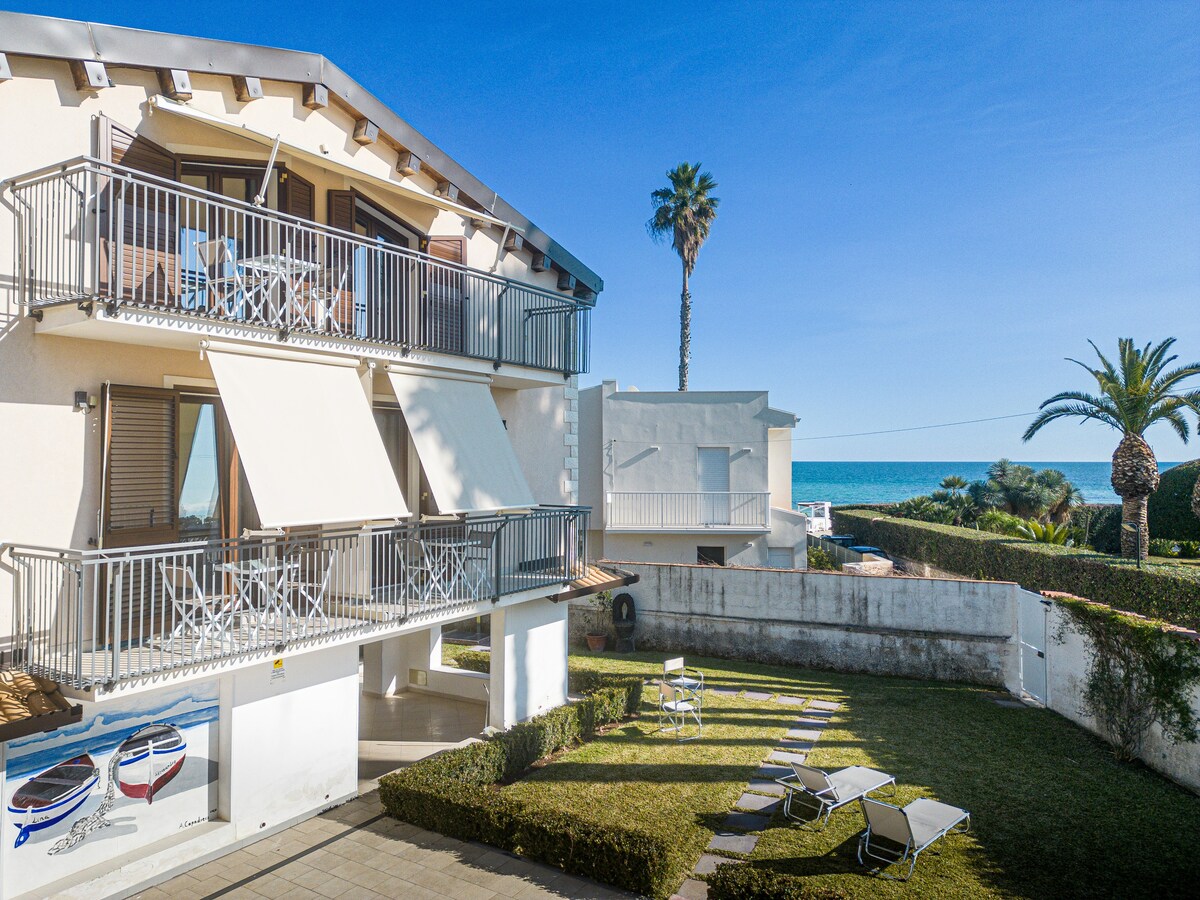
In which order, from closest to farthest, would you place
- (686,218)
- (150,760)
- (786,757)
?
1. (150,760)
2. (786,757)
3. (686,218)

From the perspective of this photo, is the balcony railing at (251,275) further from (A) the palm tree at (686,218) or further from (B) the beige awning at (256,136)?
(A) the palm tree at (686,218)

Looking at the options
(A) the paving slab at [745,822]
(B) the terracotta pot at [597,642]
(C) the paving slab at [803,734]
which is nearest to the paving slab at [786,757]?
(C) the paving slab at [803,734]

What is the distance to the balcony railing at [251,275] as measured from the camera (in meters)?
8.03

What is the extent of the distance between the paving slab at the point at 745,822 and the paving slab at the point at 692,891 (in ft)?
5.18

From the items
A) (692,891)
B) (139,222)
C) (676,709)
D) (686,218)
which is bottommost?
(692,891)

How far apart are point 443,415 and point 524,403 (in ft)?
13.2

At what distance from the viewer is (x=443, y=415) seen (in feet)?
38.5

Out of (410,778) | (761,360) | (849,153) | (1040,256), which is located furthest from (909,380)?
(410,778)

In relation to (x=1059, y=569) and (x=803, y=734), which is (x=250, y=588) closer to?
(x=803, y=734)

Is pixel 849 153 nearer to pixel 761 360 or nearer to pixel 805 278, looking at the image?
pixel 805 278

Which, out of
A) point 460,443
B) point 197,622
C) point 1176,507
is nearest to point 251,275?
point 460,443

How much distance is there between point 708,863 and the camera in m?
8.66

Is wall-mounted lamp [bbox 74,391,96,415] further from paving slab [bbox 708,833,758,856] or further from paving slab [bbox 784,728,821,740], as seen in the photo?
paving slab [bbox 784,728,821,740]

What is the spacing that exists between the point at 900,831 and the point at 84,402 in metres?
10.7
